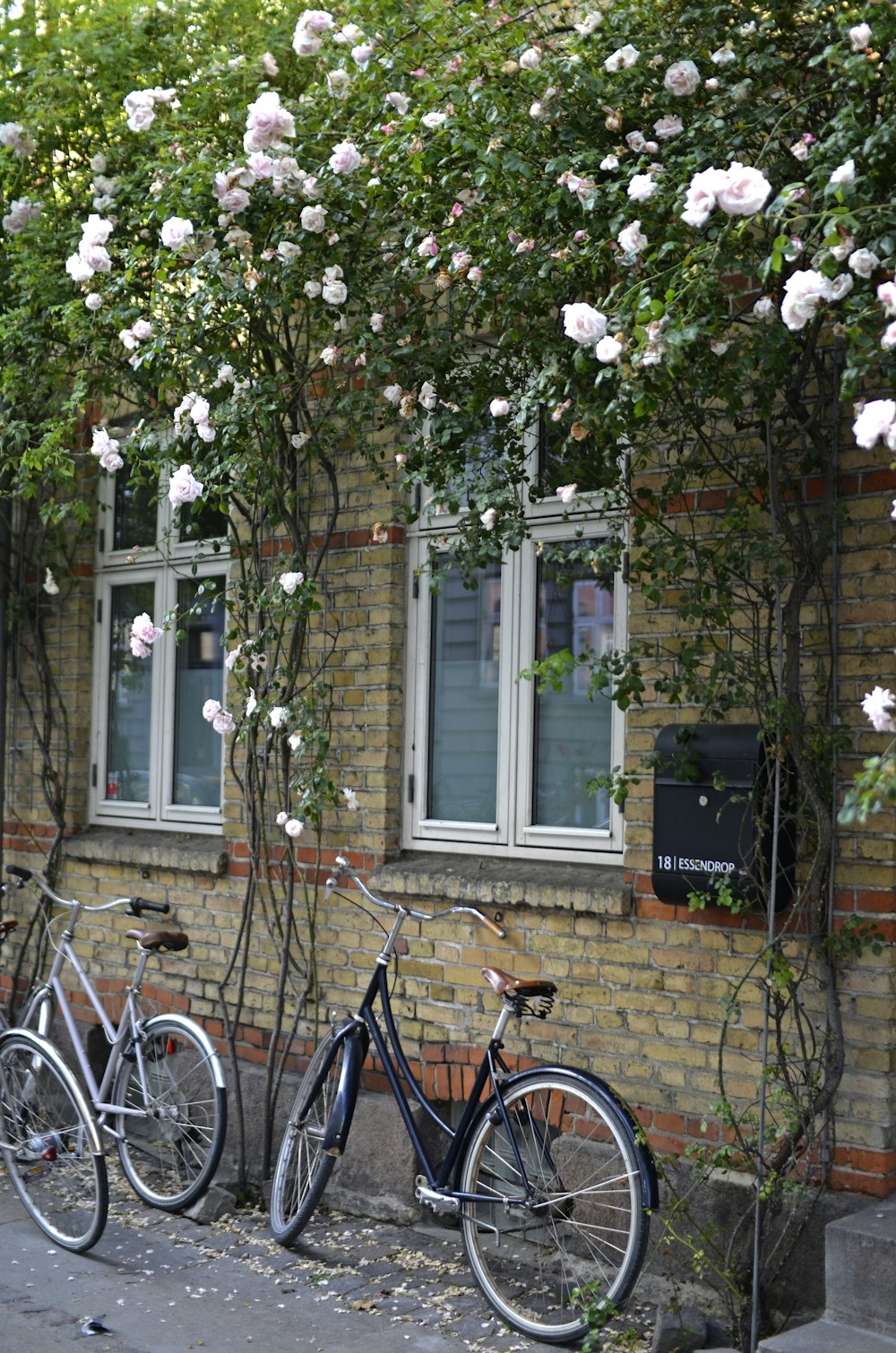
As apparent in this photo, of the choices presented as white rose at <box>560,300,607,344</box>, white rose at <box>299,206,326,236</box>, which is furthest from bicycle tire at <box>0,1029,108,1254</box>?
white rose at <box>560,300,607,344</box>

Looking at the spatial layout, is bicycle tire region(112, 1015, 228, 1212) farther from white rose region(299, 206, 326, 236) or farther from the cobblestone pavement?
white rose region(299, 206, 326, 236)

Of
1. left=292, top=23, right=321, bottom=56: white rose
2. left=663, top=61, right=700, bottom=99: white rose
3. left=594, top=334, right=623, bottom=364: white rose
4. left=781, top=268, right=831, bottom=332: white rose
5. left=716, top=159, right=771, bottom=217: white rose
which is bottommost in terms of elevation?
left=594, top=334, right=623, bottom=364: white rose

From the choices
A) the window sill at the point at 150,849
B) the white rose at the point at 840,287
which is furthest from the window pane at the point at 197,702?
the white rose at the point at 840,287

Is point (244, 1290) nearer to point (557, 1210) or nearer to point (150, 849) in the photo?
point (557, 1210)

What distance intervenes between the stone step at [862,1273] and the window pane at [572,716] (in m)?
1.67

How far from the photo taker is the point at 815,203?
3.72m

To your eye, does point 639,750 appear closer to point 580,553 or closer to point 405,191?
point 580,553

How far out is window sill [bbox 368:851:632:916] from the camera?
488cm

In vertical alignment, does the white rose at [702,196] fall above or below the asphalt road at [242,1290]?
above

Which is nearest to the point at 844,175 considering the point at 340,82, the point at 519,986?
the point at 340,82

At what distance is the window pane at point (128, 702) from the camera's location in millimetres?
7285

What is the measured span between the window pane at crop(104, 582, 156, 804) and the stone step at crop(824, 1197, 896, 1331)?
4.30 m

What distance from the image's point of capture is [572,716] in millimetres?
5289

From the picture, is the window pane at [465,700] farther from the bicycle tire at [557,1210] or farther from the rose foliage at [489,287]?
the bicycle tire at [557,1210]
